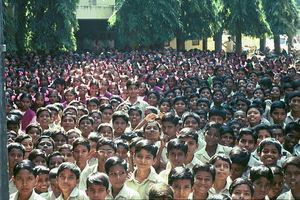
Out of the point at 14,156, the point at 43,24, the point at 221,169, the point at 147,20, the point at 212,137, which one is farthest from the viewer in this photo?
the point at 147,20

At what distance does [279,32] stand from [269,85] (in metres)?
20.0

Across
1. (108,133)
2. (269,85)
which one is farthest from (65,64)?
(108,133)

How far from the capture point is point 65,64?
1499 cm

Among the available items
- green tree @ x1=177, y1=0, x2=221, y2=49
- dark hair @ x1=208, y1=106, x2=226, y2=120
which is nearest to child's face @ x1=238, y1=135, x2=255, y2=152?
dark hair @ x1=208, y1=106, x2=226, y2=120

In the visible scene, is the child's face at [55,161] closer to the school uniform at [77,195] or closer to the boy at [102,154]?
Result: the boy at [102,154]

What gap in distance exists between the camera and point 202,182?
4.36 meters

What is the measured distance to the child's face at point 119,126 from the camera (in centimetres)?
658

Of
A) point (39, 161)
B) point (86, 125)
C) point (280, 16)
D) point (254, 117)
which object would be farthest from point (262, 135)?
point (280, 16)

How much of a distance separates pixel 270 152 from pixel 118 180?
1.66 m

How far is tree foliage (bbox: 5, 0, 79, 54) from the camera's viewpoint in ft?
68.5

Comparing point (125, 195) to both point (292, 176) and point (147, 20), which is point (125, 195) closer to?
point (292, 176)

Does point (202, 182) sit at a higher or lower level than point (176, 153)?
lower

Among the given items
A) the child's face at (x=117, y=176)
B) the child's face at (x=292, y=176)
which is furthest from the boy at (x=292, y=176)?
the child's face at (x=117, y=176)

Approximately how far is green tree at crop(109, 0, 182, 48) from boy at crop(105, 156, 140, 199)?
2005 centimetres
